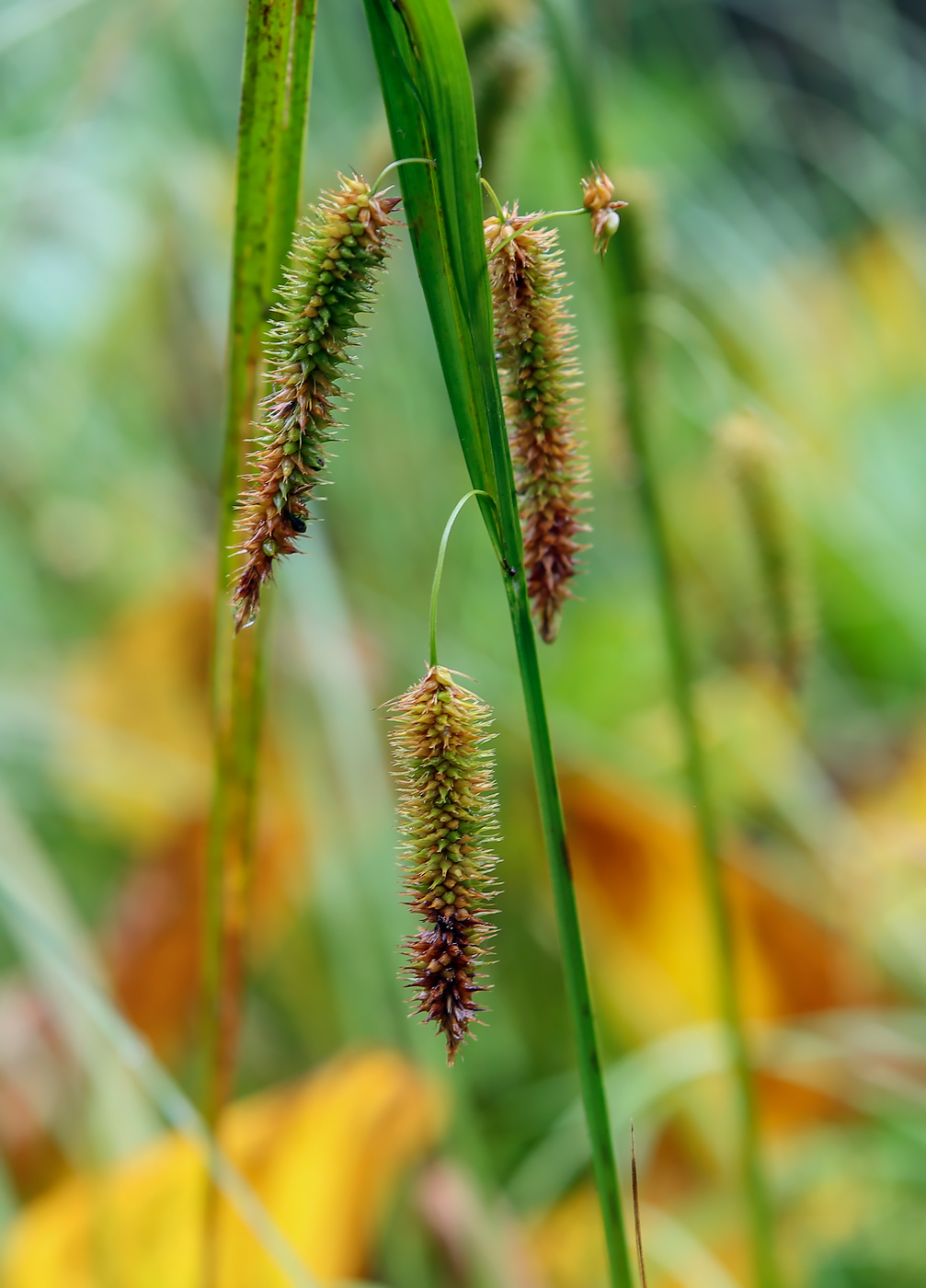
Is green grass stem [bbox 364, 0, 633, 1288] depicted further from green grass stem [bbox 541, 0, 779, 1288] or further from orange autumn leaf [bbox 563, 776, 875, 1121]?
orange autumn leaf [bbox 563, 776, 875, 1121]

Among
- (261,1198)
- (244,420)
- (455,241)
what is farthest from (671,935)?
(455,241)

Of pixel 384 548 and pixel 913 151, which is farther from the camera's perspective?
pixel 913 151

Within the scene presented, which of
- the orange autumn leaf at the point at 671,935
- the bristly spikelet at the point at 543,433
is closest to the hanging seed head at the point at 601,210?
the bristly spikelet at the point at 543,433

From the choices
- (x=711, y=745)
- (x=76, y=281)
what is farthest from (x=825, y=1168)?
(x=76, y=281)

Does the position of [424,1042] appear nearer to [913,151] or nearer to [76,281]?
[76,281]

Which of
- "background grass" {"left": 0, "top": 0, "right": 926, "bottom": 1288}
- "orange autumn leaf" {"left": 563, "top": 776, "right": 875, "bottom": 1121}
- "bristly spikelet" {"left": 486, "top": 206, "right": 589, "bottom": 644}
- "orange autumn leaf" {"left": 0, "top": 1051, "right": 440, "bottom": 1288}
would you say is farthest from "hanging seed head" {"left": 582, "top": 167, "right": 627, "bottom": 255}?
"orange autumn leaf" {"left": 563, "top": 776, "right": 875, "bottom": 1121}

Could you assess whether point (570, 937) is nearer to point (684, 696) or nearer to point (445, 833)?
point (445, 833)

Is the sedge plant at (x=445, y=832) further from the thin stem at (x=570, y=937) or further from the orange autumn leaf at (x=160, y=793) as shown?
the orange autumn leaf at (x=160, y=793)
